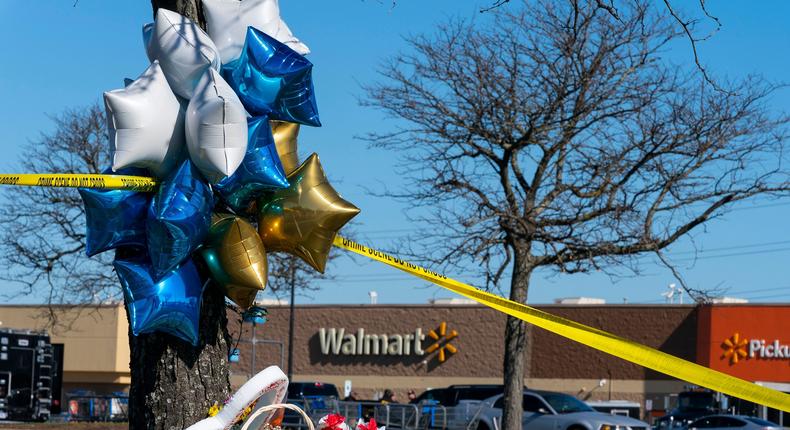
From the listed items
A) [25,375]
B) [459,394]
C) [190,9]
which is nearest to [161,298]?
[190,9]

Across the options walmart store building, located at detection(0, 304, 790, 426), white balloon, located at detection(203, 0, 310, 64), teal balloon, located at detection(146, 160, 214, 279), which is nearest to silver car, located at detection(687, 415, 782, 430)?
walmart store building, located at detection(0, 304, 790, 426)

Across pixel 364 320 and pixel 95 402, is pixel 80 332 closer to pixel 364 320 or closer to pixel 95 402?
pixel 364 320

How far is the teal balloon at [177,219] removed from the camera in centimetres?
480

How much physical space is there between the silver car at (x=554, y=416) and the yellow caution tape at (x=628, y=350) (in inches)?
620

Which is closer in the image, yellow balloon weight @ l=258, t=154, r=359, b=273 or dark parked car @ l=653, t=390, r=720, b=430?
yellow balloon weight @ l=258, t=154, r=359, b=273

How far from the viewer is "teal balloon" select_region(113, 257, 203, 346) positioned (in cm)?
486

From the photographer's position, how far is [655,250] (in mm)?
15445

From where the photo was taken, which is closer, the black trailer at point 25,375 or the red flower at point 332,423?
the red flower at point 332,423

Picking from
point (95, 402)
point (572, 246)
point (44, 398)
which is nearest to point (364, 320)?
point (95, 402)

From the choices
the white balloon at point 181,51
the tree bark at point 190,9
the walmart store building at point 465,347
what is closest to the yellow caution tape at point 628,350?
the white balloon at point 181,51

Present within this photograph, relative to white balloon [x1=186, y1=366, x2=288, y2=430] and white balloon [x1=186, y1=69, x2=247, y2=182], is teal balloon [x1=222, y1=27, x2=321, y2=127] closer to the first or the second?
white balloon [x1=186, y1=69, x2=247, y2=182]

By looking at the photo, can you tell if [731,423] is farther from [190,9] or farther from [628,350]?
[190,9]

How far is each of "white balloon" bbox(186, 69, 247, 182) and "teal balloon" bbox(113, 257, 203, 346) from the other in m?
0.51

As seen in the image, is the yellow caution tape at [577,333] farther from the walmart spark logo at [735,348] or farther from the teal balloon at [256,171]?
the walmart spark logo at [735,348]
